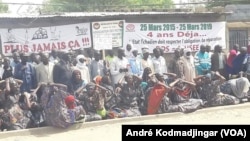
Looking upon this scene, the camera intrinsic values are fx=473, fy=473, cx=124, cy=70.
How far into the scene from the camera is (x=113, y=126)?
354 inches

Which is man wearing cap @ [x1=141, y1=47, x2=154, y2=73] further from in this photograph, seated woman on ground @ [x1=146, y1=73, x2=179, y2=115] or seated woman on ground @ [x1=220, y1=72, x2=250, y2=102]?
seated woman on ground @ [x1=220, y1=72, x2=250, y2=102]

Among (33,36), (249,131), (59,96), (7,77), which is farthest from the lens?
(33,36)

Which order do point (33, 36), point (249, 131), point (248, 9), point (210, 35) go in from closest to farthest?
1. point (249, 131)
2. point (33, 36)
3. point (210, 35)
4. point (248, 9)

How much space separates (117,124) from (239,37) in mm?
9233

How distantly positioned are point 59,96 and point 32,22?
3.98 m

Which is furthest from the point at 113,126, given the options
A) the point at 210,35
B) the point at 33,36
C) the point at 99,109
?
the point at 210,35

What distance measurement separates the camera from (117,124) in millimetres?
9172

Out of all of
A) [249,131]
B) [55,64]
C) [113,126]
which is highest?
[55,64]

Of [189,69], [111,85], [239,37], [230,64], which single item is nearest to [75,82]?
[111,85]

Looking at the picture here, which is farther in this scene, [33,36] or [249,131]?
[33,36]

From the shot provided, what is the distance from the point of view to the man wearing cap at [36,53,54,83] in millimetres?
9484

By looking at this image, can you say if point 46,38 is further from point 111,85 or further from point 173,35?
point 173,35

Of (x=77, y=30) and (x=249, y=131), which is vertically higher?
(x=77, y=30)

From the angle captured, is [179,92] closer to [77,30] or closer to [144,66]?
[144,66]
